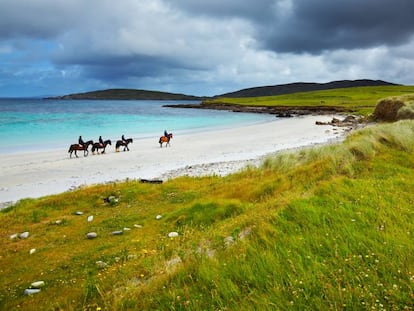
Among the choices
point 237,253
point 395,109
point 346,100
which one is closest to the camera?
point 237,253

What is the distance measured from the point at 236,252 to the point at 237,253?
0.04m

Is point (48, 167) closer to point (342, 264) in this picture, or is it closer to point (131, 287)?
point (131, 287)

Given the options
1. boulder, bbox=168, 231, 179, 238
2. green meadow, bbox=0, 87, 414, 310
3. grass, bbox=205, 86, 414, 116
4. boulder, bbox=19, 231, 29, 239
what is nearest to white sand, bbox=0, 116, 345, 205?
green meadow, bbox=0, 87, 414, 310

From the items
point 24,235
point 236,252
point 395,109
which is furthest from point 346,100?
point 236,252

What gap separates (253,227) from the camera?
6051 mm

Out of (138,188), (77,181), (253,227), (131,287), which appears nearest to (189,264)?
(131,287)

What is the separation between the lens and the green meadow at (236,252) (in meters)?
3.93

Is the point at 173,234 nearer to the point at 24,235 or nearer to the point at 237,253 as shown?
the point at 237,253

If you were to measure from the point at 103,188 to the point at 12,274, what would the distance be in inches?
281

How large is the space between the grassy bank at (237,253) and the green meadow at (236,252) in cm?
2

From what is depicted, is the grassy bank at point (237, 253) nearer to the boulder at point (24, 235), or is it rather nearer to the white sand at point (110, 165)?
the boulder at point (24, 235)

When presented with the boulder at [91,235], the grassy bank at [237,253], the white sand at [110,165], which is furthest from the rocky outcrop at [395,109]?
the boulder at [91,235]

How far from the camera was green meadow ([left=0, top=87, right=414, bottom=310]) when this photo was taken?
3.93 metres

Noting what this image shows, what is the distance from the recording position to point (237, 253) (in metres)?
5.04
